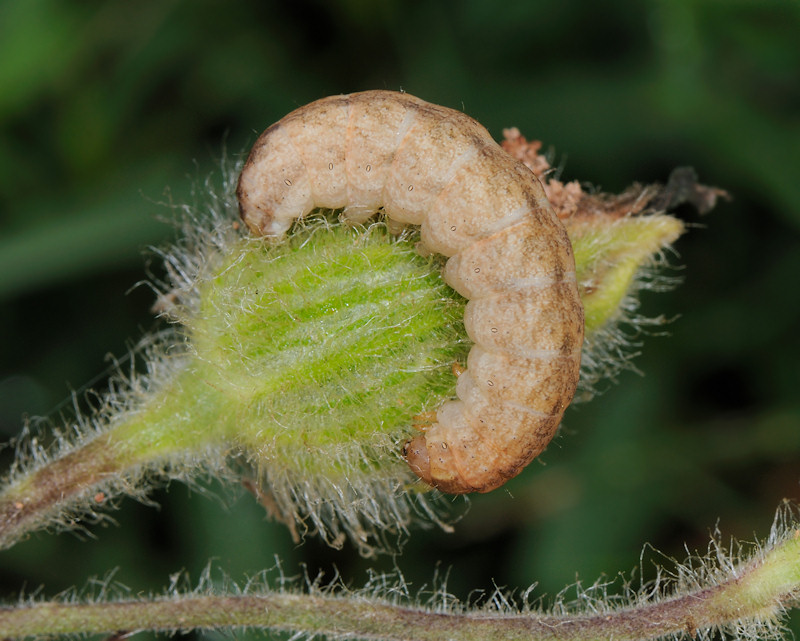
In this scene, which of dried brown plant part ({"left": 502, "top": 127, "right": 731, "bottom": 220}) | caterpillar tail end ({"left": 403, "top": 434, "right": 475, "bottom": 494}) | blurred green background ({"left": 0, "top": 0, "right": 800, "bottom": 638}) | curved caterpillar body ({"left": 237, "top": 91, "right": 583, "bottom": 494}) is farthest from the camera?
blurred green background ({"left": 0, "top": 0, "right": 800, "bottom": 638})

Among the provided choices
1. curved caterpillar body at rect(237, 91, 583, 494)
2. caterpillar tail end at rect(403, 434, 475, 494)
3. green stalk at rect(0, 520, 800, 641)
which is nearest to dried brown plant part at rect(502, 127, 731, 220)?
curved caterpillar body at rect(237, 91, 583, 494)

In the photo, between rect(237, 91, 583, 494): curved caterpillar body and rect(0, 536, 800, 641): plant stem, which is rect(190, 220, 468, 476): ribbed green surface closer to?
rect(237, 91, 583, 494): curved caterpillar body

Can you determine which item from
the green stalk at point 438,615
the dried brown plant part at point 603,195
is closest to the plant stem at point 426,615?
the green stalk at point 438,615

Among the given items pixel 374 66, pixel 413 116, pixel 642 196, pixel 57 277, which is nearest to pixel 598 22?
pixel 374 66

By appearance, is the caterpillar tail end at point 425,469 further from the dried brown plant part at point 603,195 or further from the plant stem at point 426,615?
the dried brown plant part at point 603,195

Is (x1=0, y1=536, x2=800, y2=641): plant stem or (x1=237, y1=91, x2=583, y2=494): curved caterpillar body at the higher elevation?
(x1=237, y1=91, x2=583, y2=494): curved caterpillar body

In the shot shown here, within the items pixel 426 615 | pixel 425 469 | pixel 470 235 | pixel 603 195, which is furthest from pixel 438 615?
pixel 603 195

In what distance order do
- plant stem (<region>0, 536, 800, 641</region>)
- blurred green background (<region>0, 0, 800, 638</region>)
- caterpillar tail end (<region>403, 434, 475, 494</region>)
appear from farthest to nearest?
1. blurred green background (<region>0, 0, 800, 638</region>)
2. caterpillar tail end (<region>403, 434, 475, 494</region>)
3. plant stem (<region>0, 536, 800, 641</region>)
